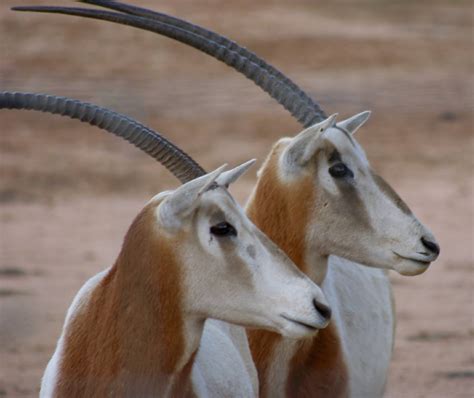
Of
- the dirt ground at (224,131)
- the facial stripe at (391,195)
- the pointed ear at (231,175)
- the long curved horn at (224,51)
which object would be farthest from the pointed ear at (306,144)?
the dirt ground at (224,131)

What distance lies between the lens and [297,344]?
615 centimetres

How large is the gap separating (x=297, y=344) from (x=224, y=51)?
4.41 ft

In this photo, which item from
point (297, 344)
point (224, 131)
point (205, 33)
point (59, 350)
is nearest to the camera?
point (59, 350)

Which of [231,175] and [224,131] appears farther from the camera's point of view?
[224,131]

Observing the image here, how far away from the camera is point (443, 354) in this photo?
10.7 meters

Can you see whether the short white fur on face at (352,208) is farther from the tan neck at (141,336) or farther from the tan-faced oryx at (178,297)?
the tan neck at (141,336)

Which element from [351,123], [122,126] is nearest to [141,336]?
[122,126]

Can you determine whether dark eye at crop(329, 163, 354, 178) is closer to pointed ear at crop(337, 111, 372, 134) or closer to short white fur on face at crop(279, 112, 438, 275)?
short white fur on face at crop(279, 112, 438, 275)

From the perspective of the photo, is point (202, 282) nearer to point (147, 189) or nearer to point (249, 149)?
point (147, 189)

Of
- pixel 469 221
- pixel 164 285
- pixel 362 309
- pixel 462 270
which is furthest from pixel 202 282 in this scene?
pixel 469 221

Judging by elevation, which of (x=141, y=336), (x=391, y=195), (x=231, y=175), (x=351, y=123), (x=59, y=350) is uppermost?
(x=231, y=175)

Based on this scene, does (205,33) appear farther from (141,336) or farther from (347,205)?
(141,336)

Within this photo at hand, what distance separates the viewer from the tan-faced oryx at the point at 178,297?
4879 mm

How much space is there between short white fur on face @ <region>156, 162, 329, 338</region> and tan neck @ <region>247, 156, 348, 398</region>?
123cm
